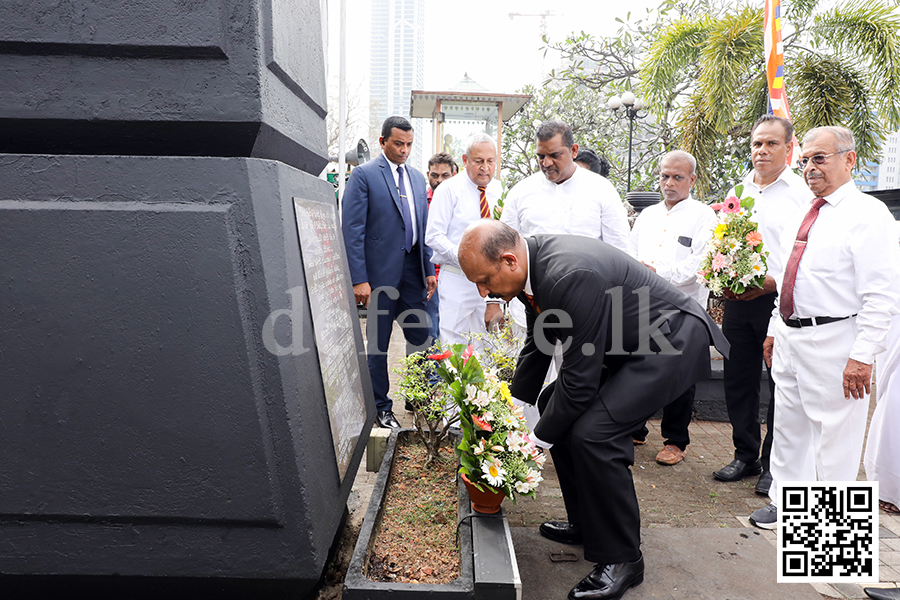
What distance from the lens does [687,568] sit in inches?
118

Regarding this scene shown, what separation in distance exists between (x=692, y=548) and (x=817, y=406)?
1030 mm

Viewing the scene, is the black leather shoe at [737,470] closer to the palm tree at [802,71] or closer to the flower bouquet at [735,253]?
the flower bouquet at [735,253]

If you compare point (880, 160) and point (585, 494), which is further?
point (880, 160)

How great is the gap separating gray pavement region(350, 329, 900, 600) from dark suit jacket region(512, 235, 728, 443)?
2.21 ft

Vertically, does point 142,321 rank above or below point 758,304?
above

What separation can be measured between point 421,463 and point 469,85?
8.02 m

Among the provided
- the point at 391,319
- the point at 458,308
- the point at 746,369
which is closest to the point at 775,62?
the point at 746,369

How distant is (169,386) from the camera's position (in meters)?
2.04

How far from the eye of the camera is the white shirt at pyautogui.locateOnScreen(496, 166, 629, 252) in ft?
14.5

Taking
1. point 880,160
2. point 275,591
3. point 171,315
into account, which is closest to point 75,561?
point 275,591

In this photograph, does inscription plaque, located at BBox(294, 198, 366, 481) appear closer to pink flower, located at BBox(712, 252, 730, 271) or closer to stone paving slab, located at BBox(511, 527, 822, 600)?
stone paving slab, located at BBox(511, 527, 822, 600)

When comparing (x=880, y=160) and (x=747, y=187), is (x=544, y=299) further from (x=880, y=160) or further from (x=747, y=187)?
(x=880, y=160)

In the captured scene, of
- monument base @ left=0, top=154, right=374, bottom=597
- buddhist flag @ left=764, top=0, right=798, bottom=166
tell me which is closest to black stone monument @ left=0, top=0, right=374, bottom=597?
monument base @ left=0, top=154, right=374, bottom=597

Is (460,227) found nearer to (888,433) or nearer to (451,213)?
(451,213)
